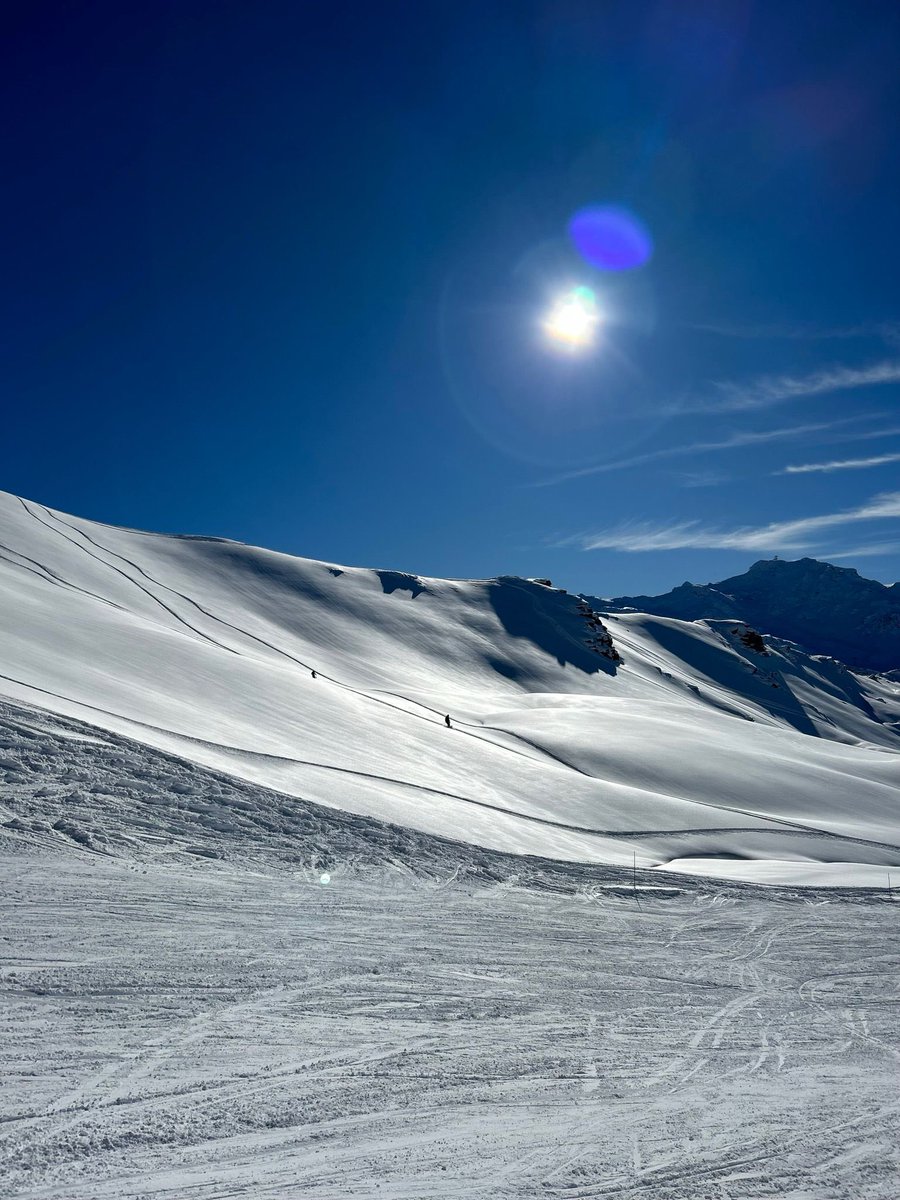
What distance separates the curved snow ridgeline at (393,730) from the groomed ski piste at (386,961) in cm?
20

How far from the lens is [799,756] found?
3628cm

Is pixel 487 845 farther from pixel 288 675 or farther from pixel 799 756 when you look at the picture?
pixel 799 756

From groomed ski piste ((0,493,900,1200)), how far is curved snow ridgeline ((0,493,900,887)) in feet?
0.67

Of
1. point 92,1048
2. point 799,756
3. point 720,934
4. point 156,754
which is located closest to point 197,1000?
point 92,1048

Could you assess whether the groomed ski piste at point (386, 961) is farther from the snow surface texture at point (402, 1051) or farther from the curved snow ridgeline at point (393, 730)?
the curved snow ridgeline at point (393, 730)

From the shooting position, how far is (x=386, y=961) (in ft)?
25.6

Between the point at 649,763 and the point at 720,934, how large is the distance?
18556 millimetres

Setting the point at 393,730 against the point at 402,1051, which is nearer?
the point at 402,1051

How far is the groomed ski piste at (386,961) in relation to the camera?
15.5ft

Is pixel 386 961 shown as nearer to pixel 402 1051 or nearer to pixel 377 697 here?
pixel 402 1051

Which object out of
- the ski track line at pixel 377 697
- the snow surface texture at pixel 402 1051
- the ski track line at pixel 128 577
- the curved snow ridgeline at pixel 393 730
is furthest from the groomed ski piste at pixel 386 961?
the ski track line at pixel 128 577

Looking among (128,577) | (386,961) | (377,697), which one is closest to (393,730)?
(377,697)

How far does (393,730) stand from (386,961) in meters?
15.9

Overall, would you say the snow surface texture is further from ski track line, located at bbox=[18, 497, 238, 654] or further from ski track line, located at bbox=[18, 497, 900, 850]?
ski track line, located at bbox=[18, 497, 238, 654]
